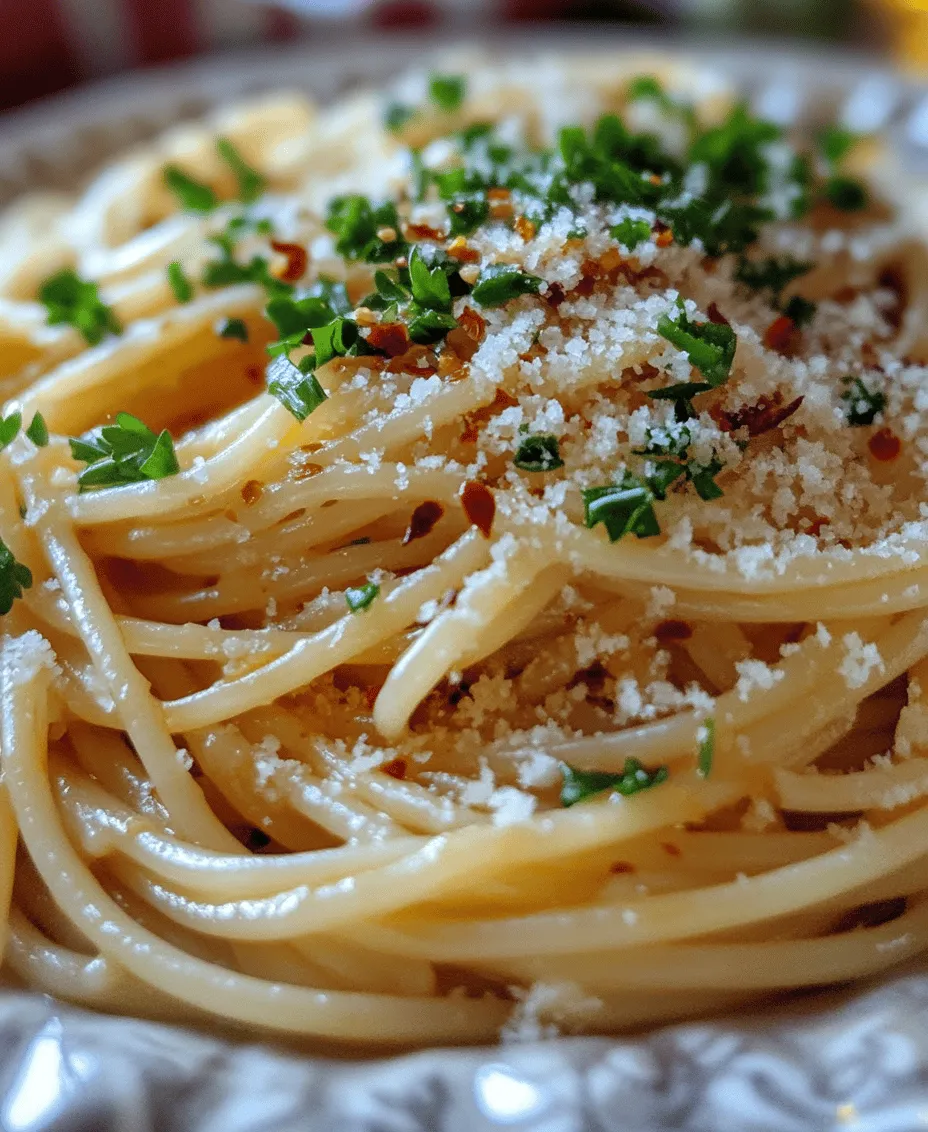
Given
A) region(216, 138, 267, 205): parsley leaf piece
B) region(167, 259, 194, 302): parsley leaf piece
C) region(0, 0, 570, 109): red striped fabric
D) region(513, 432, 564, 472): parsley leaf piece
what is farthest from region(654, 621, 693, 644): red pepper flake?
region(0, 0, 570, 109): red striped fabric

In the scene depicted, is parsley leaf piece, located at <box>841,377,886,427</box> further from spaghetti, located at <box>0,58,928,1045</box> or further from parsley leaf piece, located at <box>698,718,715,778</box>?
parsley leaf piece, located at <box>698,718,715,778</box>

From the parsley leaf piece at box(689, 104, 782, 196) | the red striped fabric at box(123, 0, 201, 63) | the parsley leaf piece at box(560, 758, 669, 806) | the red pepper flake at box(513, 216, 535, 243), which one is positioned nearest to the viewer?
the parsley leaf piece at box(560, 758, 669, 806)

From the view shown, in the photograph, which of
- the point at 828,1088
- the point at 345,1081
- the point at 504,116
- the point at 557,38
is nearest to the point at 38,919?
the point at 345,1081

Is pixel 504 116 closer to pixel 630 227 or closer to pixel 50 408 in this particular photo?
pixel 630 227

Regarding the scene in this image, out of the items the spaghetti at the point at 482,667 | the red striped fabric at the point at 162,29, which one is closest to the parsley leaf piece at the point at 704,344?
the spaghetti at the point at 482,667

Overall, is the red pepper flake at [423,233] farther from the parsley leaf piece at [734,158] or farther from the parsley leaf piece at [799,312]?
the parsley leaf piece at [734,158]

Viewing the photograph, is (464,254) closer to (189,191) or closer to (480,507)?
(480,507)
